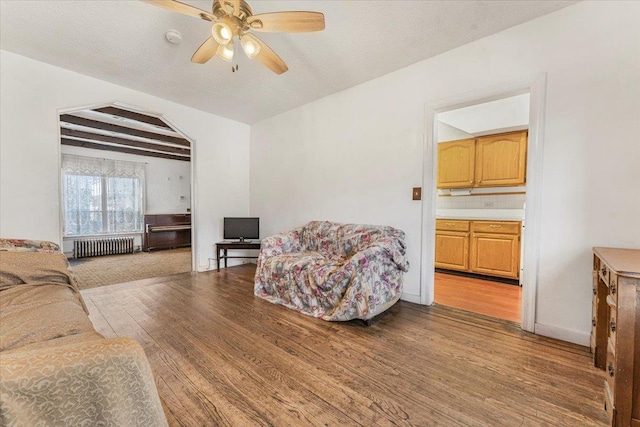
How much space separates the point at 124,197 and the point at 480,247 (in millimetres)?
7866

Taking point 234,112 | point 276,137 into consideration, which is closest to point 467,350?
point 276,137

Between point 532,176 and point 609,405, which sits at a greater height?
point 532,176

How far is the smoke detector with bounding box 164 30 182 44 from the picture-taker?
2.43 meters

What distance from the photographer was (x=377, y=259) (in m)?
2.46

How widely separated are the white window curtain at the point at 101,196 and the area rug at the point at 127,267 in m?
0.82

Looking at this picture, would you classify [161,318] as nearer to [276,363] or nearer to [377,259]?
[276,363]

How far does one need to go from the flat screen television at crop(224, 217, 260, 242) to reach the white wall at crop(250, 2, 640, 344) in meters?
2.35

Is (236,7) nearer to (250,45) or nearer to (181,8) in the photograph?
(250,45)

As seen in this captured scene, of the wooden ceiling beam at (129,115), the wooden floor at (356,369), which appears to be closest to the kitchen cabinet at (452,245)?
the wooden floor at (356,369)

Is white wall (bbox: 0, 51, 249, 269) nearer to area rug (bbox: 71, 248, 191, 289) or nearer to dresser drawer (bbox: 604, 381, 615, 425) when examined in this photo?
area rug (bbox: 71, 248, 191, 289)

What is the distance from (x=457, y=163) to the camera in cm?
432

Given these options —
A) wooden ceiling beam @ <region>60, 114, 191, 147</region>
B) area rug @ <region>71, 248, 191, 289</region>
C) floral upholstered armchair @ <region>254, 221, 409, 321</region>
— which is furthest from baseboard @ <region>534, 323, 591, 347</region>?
wooden ceiling beam @ <region>60, 114, 191, 147</region>

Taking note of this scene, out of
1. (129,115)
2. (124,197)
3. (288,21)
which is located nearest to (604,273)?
(288,21)

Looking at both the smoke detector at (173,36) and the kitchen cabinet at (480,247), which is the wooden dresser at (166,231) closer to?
the smoke detector at (173,36)
